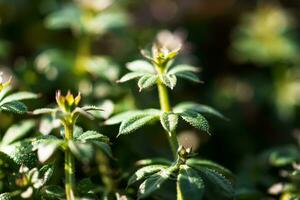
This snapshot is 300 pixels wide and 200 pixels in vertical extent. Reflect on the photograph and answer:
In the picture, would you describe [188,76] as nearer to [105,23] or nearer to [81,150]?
[81,150]

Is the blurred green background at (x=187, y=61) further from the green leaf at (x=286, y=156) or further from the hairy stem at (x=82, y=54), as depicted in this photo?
the green leaf at (x=286, y=156)

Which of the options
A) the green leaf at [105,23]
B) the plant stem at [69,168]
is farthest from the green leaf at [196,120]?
the green leaf at [105,23]

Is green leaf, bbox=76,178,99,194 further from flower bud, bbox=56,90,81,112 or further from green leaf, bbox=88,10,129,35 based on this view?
green leaf, bbox=88,10,129,35

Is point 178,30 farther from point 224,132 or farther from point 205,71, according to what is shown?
point 224,132

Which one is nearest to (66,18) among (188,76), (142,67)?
(142,67)

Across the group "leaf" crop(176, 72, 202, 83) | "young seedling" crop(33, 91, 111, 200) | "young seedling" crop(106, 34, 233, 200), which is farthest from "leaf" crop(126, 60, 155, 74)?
"young seedling" crop(33, 91, 111, 200)
